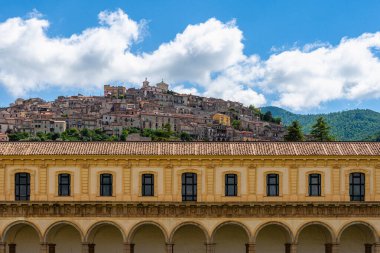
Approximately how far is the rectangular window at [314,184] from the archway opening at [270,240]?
13.0 ft

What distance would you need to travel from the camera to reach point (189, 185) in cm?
4594

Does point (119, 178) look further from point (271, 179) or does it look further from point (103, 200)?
point (271, 179)

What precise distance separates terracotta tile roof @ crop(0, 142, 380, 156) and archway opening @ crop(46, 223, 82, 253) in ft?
19.6

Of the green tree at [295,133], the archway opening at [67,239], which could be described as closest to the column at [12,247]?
the archway opening at [67,239]

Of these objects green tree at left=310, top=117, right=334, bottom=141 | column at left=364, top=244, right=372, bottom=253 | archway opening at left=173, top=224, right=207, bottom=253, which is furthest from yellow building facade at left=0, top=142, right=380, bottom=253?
green tree at left=310, top=117, right=334, bottom=141

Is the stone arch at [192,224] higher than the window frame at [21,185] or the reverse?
the reverse

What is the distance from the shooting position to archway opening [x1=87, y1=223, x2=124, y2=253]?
155ft

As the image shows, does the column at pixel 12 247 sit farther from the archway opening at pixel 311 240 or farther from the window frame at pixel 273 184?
the archway opening at pixel 311 240

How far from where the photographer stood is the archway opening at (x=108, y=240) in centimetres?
4719

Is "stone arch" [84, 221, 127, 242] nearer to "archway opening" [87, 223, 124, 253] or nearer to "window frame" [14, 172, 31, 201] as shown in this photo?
"archway opening" [87, 223, 124, 253]

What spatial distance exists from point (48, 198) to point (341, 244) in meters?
21.9

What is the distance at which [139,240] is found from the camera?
47562 millimetres

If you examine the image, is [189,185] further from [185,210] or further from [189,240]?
[189,240]

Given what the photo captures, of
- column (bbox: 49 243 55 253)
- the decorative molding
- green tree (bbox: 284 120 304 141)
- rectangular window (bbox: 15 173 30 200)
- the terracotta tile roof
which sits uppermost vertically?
green tree (bbox: 284 120 304 141)
